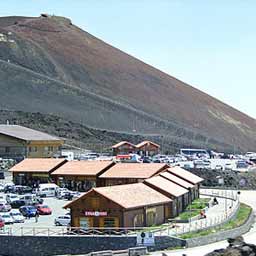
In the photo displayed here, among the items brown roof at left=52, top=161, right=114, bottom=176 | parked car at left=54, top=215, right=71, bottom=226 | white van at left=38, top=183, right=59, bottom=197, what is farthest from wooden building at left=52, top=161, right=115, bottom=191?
parked car at left=54, top=215, right=71, bottom=226

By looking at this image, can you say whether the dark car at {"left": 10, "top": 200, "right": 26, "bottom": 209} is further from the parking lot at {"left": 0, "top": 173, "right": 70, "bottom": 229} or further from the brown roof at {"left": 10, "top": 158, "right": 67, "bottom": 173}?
the brown roof at {"left": 10, "top": 158, "right": 67, "bottom": 173}

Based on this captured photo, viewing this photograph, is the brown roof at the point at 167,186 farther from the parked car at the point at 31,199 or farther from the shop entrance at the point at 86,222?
the parked car at the point at 31,199

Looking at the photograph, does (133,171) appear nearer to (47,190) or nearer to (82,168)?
(82,168)

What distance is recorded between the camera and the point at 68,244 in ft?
112

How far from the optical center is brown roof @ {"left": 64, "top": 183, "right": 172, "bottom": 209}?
121ft

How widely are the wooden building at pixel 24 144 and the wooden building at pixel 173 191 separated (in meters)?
21.7

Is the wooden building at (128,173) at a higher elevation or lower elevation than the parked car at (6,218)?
higher

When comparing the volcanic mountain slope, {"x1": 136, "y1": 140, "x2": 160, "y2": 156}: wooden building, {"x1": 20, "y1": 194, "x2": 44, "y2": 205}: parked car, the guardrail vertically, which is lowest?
the guardrail

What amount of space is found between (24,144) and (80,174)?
1440cm

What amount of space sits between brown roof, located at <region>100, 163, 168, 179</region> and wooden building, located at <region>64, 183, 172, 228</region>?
974 cm

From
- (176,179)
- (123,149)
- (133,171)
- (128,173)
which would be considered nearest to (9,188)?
(128,173)

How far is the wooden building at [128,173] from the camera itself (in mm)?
48500

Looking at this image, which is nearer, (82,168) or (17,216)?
(17,216)

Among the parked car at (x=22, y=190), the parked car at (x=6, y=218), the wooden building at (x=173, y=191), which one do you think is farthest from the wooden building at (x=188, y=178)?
the parked car at (x=6, y=218)
